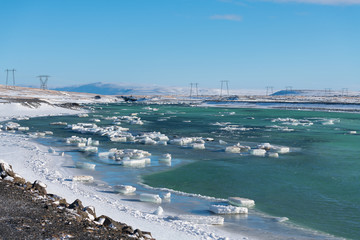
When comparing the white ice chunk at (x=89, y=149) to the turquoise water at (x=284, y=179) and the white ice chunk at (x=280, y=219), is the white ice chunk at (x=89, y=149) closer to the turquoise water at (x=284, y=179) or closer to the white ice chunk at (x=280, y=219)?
the turquoise water at (x=284, y=179)

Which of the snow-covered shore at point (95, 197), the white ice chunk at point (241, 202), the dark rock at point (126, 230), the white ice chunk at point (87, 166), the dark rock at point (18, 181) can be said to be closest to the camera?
the dark rock at point (126, 230)

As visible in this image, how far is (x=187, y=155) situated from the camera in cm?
1809

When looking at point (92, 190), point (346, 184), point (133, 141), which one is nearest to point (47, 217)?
point (92, 190)

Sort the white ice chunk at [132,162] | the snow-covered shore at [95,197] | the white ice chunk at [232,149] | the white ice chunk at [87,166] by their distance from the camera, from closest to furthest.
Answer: the snow-covered shore at [95,197]
the white ice chunk at [87,166]
the white ice chunk at [132,162]
the white ice chunk at [232,149]

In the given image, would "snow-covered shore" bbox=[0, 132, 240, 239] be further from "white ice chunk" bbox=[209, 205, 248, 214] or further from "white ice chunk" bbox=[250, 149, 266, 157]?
"white ice chunk" bbox=[250, 149, 266, 157]

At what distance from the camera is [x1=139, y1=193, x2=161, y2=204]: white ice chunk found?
10.3 meters

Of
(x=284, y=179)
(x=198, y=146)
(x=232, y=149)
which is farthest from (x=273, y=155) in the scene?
(x=284, y=179)

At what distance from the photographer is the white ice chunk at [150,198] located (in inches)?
405

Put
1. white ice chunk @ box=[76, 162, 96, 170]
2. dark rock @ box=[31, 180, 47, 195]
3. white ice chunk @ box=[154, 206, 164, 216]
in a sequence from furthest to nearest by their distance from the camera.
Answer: white ice chunk @ box=[76, 162, 96, 170] → dark rock @ box=[31, 180, 47, 195] → white ice chunk @ box=[154, 206, 164, 216]

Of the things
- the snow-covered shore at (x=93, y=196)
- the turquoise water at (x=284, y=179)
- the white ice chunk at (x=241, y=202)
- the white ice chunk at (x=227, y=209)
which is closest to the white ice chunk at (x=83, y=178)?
the snow-covered shore at (x=93, y=196)

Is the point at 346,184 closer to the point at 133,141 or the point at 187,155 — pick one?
the point at 187,155

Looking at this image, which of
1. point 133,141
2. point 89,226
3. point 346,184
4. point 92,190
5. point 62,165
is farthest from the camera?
point 133,141

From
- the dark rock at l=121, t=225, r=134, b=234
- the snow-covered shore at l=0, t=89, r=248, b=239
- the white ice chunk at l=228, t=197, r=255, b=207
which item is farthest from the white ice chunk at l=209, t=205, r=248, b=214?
the dark rock at l=121, t=225, r=134, b=234

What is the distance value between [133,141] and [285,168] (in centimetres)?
1013
